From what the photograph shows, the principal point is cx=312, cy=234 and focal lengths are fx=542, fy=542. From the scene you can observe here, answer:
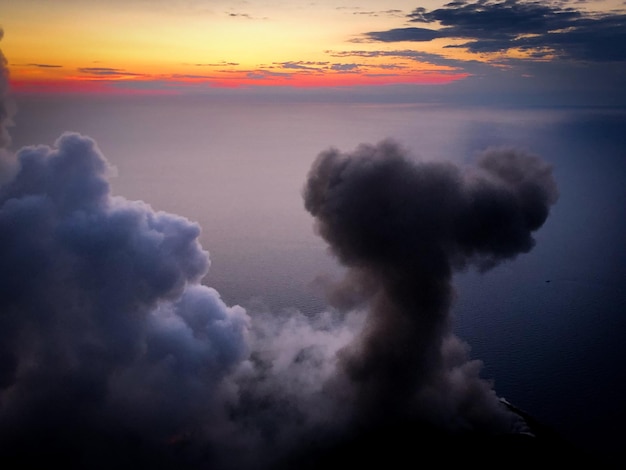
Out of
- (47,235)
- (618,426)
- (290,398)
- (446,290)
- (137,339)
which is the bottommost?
(618,426)

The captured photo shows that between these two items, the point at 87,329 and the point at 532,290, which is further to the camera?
the point at 532,290

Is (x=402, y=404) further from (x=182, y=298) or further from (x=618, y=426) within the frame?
(x=618, y=426)

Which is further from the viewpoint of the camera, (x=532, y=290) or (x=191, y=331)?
(x=532, y=290)

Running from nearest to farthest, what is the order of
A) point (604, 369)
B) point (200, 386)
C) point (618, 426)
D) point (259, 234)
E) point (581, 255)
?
point (200, 386) → point (618, 426) → point (604, 369) → point (581, 255) → point (259, 234)

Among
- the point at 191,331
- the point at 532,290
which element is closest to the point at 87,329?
the point at 191,331

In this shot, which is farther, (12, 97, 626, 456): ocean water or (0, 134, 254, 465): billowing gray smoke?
(12, 97, 626, 456): ocean water

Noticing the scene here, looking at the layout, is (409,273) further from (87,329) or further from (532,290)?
(532,290)

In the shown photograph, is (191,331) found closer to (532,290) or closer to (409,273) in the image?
(409,273)

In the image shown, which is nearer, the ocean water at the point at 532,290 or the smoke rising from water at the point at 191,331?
the smoke rising from water at the point at 191,331

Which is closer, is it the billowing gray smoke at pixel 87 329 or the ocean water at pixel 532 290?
the billowing gray smoke at pixel 87 329

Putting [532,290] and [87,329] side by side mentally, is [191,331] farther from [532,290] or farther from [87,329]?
[532,290]

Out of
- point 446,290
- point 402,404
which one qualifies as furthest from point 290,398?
point 446,290
